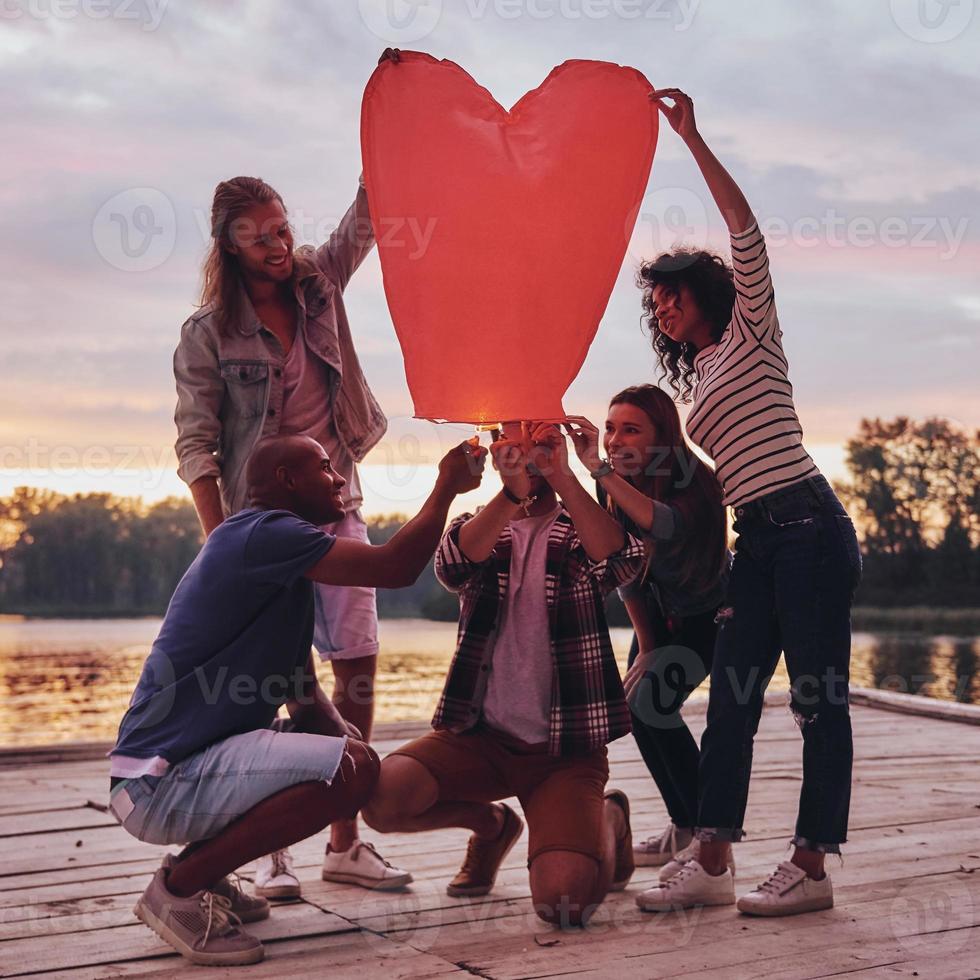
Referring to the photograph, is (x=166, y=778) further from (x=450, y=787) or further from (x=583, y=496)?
(x=583, y=496)

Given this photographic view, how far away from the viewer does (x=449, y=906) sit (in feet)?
7.93

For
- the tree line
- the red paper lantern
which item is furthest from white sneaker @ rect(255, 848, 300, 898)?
the tree line

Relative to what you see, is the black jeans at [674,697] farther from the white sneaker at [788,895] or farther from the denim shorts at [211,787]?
the denim shorts at [211,787]

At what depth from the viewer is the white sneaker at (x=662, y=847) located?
9.05ft

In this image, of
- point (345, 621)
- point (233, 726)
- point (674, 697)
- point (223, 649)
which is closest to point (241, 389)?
point (345, 621)

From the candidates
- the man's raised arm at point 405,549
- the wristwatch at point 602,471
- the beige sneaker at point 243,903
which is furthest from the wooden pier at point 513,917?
the wristwatch at point 602,471

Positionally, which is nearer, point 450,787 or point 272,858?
point 450,787

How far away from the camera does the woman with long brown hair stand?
2.54m

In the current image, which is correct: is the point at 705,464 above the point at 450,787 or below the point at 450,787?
above

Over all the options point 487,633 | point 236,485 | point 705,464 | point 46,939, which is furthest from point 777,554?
point 46,939

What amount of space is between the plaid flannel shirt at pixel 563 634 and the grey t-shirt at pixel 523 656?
0.07 feet

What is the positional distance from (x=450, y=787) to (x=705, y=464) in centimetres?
86

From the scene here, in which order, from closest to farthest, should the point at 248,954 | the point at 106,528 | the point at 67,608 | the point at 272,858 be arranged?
the point at 248,954 < the point at 272,858 < the point at 106,528 < the point at 67,608

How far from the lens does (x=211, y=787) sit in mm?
2096
